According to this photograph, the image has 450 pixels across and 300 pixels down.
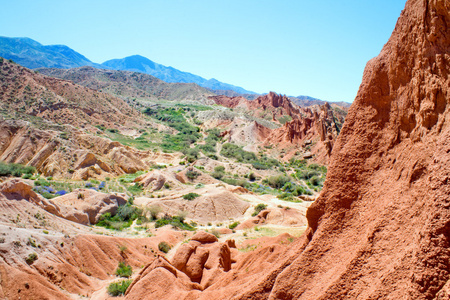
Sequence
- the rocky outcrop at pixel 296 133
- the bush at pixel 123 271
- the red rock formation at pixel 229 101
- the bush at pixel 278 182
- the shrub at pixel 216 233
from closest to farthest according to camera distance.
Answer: the bush at pixel 123 271
the shrub at pixel 216 233
the bush at pixel 278 182
the rocky outcrop at pixel 296 133
the red rock formation at pixel 229 101

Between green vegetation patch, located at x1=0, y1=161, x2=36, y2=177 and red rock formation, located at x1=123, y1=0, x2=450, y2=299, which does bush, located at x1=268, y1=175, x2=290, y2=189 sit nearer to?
green vegetation patch, located at x1=0, y1=161, x2=36, y2=177

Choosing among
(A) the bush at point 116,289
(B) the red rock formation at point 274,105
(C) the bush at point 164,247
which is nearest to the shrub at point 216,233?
(C) the bush at point 164,247

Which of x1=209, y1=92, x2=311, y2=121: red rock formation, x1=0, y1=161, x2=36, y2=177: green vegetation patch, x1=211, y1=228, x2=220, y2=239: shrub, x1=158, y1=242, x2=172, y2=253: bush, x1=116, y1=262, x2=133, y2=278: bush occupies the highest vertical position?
x1=209, y1=92, x2=311, y2=121: red rock formation

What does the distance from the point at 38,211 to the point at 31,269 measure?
5.39 metres

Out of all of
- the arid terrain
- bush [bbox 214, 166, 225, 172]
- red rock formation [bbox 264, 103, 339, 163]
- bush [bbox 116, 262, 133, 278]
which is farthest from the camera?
red rock formation [bbox 264, 103, 339, 163]

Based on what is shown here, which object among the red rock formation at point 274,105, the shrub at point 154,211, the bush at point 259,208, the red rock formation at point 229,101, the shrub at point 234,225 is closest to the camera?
the shrub at point 234,225

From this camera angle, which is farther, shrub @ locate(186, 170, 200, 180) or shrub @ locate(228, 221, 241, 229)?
shrub @ locate(186, 170, 200, 180)

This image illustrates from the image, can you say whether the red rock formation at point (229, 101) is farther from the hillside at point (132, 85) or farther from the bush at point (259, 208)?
the bush at point (259, 208)

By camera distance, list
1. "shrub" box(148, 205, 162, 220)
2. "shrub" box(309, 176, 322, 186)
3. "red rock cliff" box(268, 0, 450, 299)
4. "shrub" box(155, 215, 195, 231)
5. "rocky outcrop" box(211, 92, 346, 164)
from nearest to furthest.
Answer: "red rock cliff" box(268, 0, 450, 299) → "shrub" box(155, 215, 195, 231) → "shrub" box(148, 205, 162, 220) → "shrub" box(309, 176, 322, 186) → "rocky outcrop" box(211, 92, 346, 164)

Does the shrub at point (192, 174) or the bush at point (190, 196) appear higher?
the shrub at point (192, 174)

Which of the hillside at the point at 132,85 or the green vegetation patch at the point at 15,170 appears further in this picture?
the hillside at the point at 132,85

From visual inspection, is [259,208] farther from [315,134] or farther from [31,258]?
[315,134]

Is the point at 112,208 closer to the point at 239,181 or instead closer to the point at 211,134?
the point at 239,181

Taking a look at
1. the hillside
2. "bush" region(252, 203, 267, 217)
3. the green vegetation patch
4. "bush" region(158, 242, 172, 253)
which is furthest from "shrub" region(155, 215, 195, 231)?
the hillside
